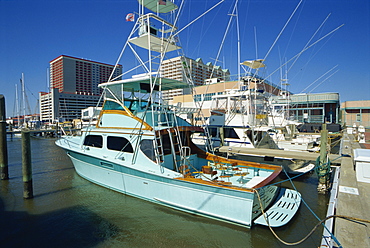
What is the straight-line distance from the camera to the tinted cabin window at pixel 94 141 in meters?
8.63

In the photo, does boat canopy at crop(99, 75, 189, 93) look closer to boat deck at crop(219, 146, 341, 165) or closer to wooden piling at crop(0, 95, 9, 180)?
boat deck at crop(219, 146, 341, 165)

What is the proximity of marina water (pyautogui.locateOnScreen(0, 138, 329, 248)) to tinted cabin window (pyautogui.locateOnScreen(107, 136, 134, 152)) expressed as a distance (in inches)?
74.3

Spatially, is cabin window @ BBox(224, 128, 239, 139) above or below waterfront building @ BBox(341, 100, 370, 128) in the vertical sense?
below

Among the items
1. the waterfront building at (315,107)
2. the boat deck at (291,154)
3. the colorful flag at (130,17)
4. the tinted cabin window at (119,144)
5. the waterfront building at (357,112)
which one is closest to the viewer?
the tinted cabin window at (119,144)

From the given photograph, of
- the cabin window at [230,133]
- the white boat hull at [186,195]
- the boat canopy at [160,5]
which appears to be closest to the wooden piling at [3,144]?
the white boat hull at [186,195]

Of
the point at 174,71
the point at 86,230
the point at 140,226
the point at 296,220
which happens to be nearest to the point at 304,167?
the point at 296,220

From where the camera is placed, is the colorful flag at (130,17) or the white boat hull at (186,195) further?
the colorful flag at (130,17)

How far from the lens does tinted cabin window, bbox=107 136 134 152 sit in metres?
7.59

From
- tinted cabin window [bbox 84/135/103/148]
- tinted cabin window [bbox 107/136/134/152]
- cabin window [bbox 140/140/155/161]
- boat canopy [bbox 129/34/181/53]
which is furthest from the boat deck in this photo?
tinted cabin window [bbox 84/135/103/148]

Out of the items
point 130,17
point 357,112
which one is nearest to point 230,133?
point 130,17

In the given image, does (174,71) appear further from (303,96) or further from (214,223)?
(214,223)

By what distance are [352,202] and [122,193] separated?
23.6ft

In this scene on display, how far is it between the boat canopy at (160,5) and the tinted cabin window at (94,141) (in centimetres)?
559

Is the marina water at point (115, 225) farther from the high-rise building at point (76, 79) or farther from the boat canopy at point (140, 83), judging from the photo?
the high-rise building at point (76, 79)
